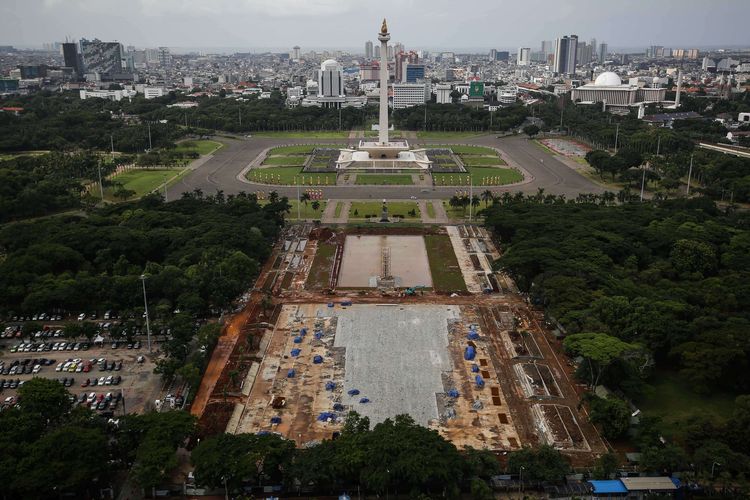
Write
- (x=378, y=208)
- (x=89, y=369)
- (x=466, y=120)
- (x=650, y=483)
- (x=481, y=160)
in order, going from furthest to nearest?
(x=466, y=120), (x=481, y=160), (x=378, y=208), (x=89, y=369), (x=650, y=483)

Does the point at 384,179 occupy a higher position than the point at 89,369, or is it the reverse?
the point at 384,179

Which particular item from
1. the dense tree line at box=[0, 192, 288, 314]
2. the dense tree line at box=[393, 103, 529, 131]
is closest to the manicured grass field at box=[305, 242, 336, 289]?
the dense tree line at box=[0, 192, 288, 314]

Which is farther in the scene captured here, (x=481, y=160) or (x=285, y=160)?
(x=481, y=160)

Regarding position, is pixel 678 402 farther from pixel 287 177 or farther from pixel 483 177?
pixel 287 177

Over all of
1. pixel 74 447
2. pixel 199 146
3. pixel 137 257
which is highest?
pixel 199 146

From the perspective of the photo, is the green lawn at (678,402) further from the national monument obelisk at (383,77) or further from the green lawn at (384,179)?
the national monument obelisk at (383,77)

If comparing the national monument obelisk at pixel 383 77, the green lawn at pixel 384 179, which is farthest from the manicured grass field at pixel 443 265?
the national monument obelisk at pixel 383 77

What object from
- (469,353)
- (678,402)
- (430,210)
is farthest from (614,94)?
(678,402)
